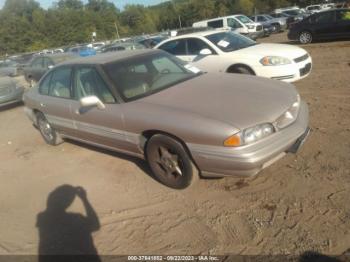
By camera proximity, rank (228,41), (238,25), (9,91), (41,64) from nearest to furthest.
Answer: (228,41)
(9,91)
(41,64)
(238,25)

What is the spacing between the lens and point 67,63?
564 centimetres

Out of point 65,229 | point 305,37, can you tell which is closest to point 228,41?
point 65,229

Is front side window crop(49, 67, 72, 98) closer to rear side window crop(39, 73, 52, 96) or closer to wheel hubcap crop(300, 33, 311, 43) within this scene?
rear side window crop(39, 73, 52, 96)

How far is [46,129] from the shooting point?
21.5 ft

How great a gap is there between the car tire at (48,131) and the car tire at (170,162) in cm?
276

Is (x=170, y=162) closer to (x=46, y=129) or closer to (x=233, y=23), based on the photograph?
(x=46, y=129)

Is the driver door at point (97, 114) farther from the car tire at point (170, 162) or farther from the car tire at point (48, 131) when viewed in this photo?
the car tire at point (48, 131)

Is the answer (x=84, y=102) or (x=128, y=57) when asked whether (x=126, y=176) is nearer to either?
(x=84, y=102)

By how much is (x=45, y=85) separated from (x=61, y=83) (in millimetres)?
751

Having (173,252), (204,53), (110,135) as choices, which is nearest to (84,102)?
(110,135)

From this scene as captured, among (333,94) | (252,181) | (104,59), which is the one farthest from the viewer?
(333,94)

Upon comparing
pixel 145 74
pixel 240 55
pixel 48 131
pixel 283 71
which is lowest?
pixel 48 131

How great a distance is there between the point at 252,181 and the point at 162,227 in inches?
47.9

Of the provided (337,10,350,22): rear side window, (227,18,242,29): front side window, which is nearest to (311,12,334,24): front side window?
(337,10,350,22): rear side window
